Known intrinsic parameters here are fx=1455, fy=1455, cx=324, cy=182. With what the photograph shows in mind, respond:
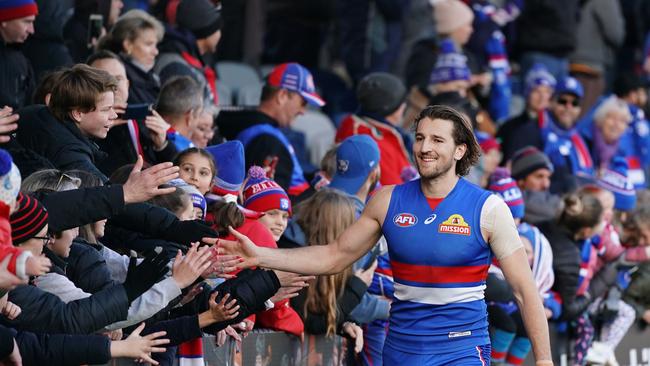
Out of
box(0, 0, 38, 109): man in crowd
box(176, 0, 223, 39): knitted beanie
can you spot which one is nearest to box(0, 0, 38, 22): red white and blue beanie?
box(0, 0, 38, 109): man in crowd

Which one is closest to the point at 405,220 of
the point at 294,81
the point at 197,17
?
the point at 294,81

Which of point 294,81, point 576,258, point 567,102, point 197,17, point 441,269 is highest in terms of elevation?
point 197,17

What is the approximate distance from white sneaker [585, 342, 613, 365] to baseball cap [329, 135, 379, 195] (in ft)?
9.63

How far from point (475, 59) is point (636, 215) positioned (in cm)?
316

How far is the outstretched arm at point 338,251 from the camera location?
7.61 metres

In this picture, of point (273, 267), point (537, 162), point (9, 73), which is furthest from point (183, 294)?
point (537, 162)

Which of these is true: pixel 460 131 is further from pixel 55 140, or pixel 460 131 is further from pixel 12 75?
pixel 12 75

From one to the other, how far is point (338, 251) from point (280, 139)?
317 centimetres

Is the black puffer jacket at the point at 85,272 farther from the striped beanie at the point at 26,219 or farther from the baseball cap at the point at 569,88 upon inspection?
the baseball cap at the point at 569,88

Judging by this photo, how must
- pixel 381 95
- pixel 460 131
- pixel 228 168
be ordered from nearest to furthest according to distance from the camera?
pixel 460 131, pixel 228 168, pixel 381 95

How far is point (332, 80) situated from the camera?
15633mm

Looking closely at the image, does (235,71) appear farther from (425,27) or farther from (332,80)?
(425,27)

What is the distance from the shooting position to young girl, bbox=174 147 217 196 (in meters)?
8.70

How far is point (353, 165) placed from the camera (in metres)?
10.4
